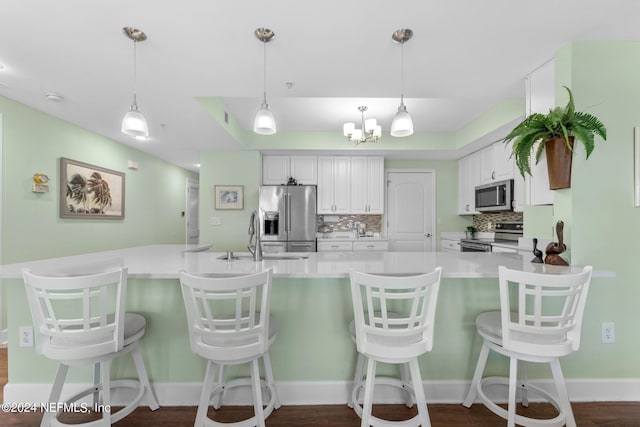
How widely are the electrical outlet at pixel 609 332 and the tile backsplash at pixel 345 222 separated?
3.28m

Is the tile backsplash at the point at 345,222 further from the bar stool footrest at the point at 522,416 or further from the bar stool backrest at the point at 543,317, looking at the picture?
the bar stool backrest at the point at 543,317

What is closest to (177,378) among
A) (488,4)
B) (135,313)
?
(135,313)

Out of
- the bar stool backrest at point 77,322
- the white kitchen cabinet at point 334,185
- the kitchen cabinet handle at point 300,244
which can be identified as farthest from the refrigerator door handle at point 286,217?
the bar stool backrest at point 77,322

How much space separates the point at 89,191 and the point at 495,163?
16.9ft

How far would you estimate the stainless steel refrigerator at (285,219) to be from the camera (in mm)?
4328

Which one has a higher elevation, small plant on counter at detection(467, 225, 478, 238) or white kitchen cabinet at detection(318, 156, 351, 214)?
white kitchen cabinet at detection(318, 156, 351, 214)

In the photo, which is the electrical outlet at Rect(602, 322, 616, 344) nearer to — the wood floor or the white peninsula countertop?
the wood floor

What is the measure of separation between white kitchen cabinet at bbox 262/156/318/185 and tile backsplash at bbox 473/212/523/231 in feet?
9.02

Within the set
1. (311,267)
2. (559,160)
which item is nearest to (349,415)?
(311,267)

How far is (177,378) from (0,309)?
2.11 meters

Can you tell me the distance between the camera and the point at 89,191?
3.58 m

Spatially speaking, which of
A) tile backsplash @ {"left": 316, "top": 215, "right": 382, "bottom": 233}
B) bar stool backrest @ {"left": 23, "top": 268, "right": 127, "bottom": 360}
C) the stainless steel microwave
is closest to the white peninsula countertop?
bar stool backrest @ {"left": 23, "top": 268, "right": 127, "bottom": 360}

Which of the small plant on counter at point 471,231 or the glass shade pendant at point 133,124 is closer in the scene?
the glass shade pendant at point 133,124

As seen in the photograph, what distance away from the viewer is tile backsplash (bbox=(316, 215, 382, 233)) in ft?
16.5
